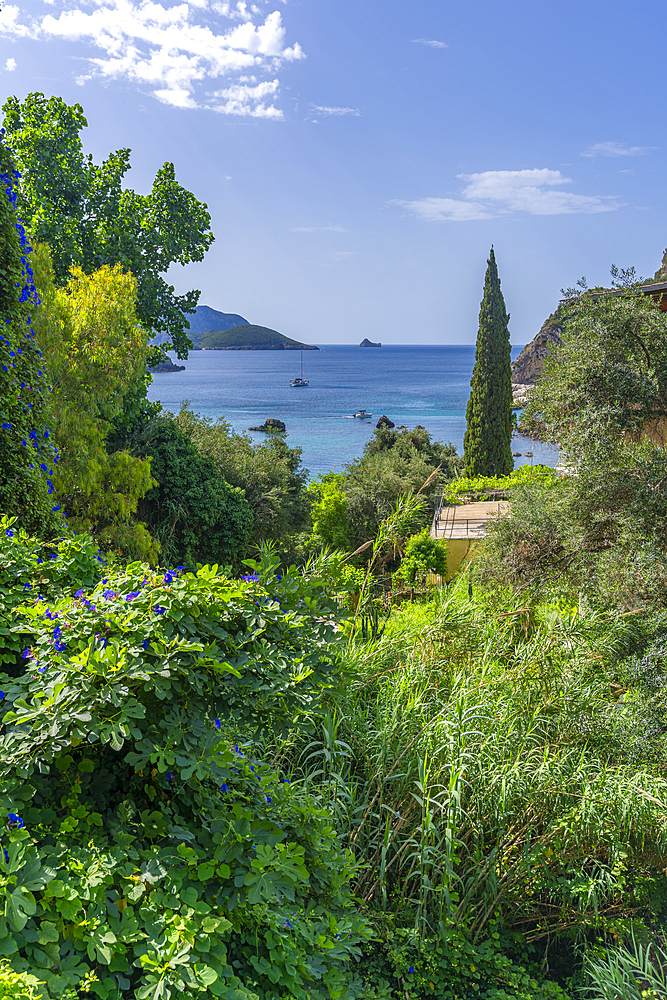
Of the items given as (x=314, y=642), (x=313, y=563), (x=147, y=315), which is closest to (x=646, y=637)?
(x=313, y=563)

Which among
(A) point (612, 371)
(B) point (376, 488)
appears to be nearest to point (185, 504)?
(B) point (376, 488)

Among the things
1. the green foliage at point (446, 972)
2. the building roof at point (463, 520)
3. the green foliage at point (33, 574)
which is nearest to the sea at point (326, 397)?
the building roof at point (463, 520)

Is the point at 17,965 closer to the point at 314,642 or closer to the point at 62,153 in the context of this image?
the point at 314,642

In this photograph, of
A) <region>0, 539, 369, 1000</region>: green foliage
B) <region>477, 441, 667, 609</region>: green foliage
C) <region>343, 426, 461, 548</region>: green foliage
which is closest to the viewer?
<region>0, 539, 369, 1000</region>: green foliage

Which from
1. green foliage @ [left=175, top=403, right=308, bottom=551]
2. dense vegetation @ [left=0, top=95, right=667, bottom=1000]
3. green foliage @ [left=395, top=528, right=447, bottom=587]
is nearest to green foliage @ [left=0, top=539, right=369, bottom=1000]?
dense vegetation @ [left=0, top=95, right=667, bottom=1000]

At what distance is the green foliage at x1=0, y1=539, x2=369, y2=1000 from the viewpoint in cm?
149

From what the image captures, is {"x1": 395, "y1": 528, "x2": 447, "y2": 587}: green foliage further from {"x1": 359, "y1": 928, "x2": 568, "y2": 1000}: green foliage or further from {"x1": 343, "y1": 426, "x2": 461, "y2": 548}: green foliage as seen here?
{"x1": 359, "y1": 928, "x2": 568, "y2": 1000}: green foliage

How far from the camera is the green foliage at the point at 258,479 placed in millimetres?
16234

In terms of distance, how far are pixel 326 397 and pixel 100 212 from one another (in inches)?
3532

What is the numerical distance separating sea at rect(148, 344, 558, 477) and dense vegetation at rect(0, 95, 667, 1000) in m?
30.5

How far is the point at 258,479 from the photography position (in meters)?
16.6

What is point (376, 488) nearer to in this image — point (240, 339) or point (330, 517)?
point (330, 517)

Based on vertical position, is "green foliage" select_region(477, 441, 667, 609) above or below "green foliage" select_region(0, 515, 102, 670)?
below

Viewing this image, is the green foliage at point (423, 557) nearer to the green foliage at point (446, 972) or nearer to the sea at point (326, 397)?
the green foliage at point (446, 972)
